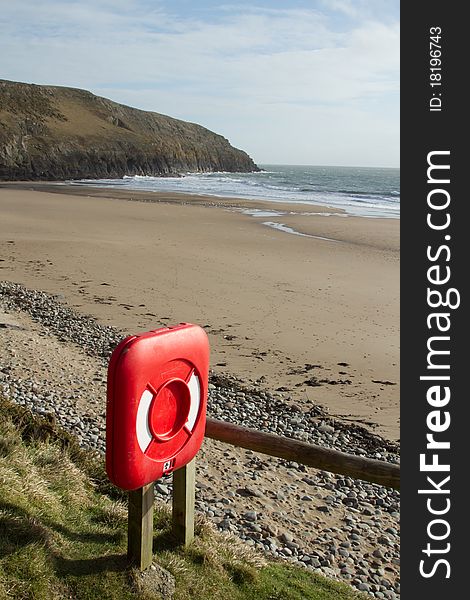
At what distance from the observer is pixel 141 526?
3.67 metres

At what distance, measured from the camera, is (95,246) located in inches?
789

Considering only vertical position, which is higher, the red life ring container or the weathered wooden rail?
the red life ring container

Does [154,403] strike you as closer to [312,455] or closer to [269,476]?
[312,455]

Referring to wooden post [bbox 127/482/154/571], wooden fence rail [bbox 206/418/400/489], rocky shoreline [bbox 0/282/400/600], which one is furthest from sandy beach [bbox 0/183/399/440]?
wooden post [bbox 127/482/154/571]

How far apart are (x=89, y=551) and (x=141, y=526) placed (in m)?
0.43

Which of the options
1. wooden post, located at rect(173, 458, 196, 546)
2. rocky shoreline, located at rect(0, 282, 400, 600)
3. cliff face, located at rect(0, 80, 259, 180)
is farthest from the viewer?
cliff face, located at rect(0, 80, 259, 180)

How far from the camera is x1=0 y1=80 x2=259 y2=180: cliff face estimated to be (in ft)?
229

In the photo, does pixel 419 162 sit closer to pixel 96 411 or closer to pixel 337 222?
pixel 96 411

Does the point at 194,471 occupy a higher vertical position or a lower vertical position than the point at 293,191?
lower

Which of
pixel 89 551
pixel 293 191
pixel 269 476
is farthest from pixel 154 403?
pixel 293 191

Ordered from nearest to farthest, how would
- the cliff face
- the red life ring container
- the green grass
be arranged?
the red life ring container
the green grass
the cliff face

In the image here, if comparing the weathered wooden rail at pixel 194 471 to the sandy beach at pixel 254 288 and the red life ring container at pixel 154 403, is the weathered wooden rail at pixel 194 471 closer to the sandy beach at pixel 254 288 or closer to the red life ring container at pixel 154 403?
the red life ring container at pixel 154 403

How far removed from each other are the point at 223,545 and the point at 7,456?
165cm

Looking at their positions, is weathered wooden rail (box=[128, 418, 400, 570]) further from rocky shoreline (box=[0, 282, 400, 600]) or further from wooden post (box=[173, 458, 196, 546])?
rocky shoreline (box=[0, 282, 400, 600])
